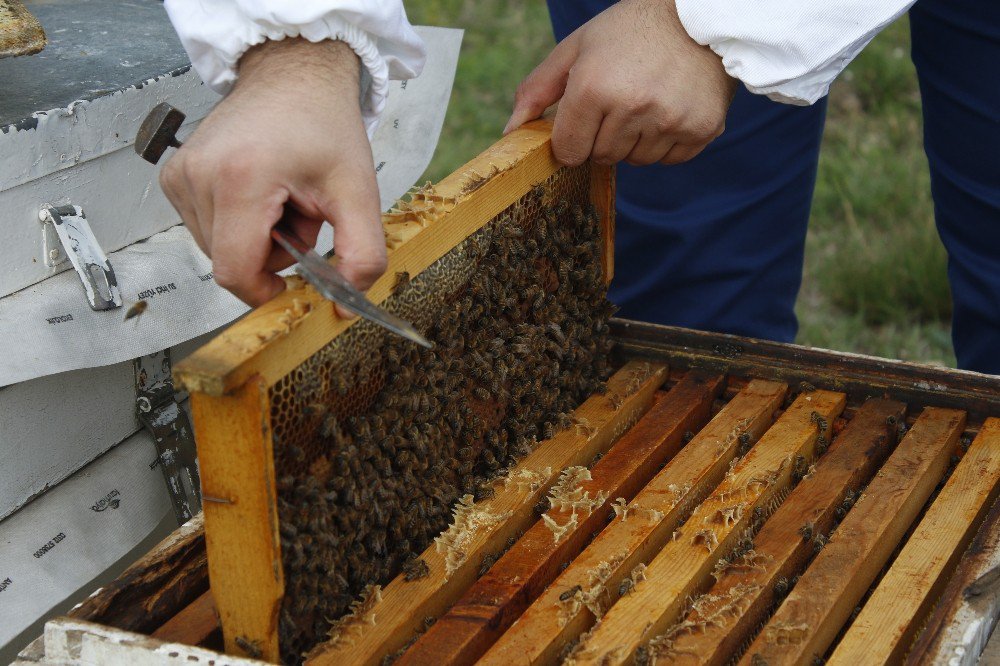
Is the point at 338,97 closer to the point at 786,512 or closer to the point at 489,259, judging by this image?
the point at 489,259

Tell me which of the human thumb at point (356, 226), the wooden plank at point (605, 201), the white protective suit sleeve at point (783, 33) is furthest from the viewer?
the wooden plank at point (605, 201)

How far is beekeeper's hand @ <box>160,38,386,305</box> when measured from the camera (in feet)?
4.93

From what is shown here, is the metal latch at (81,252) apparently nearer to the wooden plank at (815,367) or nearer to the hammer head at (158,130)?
the hammer head at (158,130)

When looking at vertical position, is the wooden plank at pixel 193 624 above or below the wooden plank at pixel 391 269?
below

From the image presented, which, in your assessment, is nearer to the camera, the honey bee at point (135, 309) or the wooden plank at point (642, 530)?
the wooden plank at point (642, 530)

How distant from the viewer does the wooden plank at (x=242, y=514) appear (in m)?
1.44

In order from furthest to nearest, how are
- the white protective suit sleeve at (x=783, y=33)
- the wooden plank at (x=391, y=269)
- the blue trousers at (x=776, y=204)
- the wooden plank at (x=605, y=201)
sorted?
the blue trousers at (x=776, y=204) → the wooden plank at (x=605, y=201) → the white protective suit sleeve at (x=783, y=33) → the wooden plank at (x=391, y=269)

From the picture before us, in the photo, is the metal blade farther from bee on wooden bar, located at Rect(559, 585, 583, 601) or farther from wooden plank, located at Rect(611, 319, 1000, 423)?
wooden plank, located at Rect(611, 319, 1000, 423)

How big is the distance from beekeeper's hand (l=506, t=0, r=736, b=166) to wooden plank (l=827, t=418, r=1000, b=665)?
797 millimetres

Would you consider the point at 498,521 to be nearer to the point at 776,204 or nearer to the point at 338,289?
the point at 338,289

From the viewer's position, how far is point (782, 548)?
1799 millimetres

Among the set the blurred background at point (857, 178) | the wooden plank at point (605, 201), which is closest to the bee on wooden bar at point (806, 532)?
the wooden plank at point (605, 201)

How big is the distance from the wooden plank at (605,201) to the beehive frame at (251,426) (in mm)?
607

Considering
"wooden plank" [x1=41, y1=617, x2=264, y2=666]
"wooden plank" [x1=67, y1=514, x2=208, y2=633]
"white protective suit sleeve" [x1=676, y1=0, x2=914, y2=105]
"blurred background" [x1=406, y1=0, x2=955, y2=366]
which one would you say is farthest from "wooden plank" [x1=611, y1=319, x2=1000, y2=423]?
"blurred background" [x1=406, y1=0, x2=955, y2=366]
